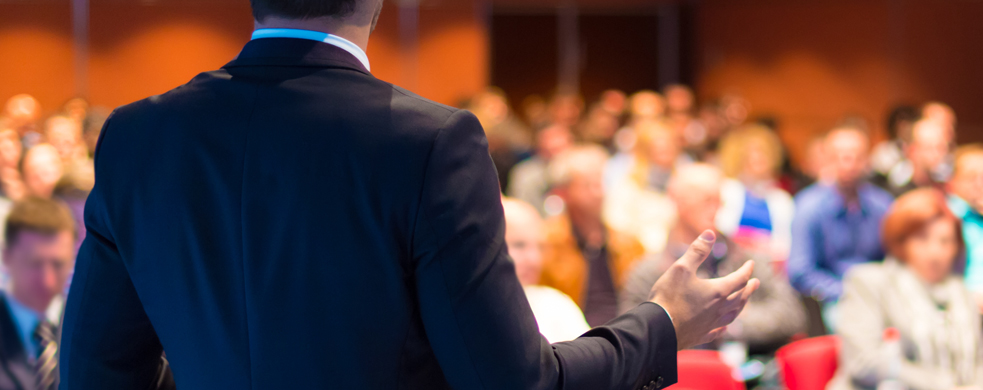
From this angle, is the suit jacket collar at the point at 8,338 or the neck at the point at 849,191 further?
the neck at the point at 849,191

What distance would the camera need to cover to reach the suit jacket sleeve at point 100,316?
0.92 m

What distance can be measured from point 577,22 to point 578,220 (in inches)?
313

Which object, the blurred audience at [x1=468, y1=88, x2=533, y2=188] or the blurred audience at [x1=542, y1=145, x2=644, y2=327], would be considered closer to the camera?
the blurred audience at [x1=542, y1=145, x2=644, y2=327]

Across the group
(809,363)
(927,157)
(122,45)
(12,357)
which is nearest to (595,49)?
(122,45)

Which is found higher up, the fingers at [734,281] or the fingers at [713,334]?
the fingers at [734,281]

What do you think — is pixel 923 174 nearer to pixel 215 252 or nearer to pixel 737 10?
pixel 215 252

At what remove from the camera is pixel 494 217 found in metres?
0.83

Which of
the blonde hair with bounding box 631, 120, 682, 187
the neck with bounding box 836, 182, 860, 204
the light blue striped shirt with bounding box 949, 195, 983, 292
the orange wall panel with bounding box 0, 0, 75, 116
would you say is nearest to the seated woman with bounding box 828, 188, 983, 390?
the light blue striped shirt with bounding box 949, 195, 983, 292

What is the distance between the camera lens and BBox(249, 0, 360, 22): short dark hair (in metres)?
0.88

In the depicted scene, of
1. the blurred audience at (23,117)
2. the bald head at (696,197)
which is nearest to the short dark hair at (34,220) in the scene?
the bald head at (696,197)

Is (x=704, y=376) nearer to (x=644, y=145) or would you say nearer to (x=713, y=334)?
(x=713, y=334)

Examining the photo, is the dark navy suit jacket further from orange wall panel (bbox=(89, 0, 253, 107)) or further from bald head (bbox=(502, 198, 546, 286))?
orange wall panel (bbox=(89, 0, 253, 107))

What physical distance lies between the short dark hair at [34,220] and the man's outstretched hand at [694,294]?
7.30 feet

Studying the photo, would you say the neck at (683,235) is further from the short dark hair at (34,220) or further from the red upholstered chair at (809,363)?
the short dark hair at (34,220)
